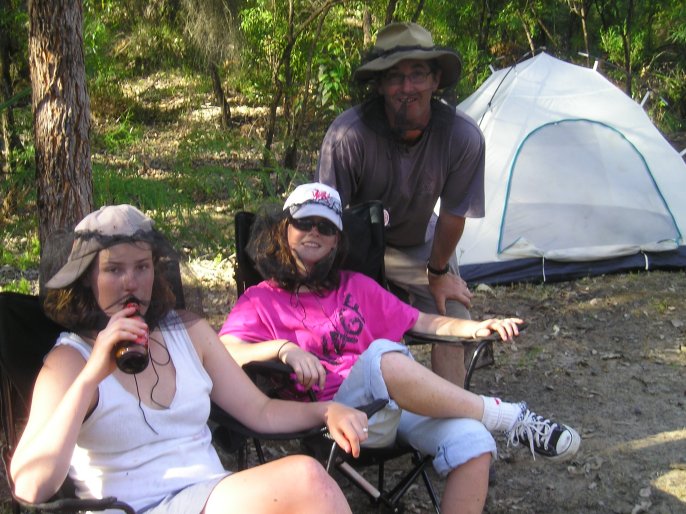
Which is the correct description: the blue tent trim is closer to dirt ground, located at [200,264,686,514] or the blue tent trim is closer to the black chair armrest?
dirt ground, located at [200,264,686,514]

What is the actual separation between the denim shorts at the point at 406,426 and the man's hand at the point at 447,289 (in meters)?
0.82

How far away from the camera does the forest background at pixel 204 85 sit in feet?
10.8

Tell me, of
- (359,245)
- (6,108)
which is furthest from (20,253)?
(359,245)

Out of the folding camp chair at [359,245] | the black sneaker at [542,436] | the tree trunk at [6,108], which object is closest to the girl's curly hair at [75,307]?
the folding camp chair at [359,245]

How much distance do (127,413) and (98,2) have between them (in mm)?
7695

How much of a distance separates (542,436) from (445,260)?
1012 millimetres

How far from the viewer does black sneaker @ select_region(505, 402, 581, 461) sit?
2.71 m

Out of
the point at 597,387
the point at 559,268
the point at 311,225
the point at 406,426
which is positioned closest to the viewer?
the point at 406,426

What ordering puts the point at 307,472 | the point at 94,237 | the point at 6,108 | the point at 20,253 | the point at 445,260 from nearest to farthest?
the point at 307,472 → the point at 94,237 → the point at 445,260 → the point at 6,108 → the point at 20,253

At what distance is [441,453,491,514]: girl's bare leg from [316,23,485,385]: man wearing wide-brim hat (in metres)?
0.91

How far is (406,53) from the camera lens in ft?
10.9

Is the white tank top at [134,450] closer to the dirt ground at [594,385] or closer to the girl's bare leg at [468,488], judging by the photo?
the girl's bare leg at [468,488]

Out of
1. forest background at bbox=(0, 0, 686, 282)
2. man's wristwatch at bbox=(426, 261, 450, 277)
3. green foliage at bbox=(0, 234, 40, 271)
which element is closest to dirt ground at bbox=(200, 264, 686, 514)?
man's wristwatch at bbox=(426, 261, 450, 277)

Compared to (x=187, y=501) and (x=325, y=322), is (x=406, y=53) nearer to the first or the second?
(x=325, y=322)
